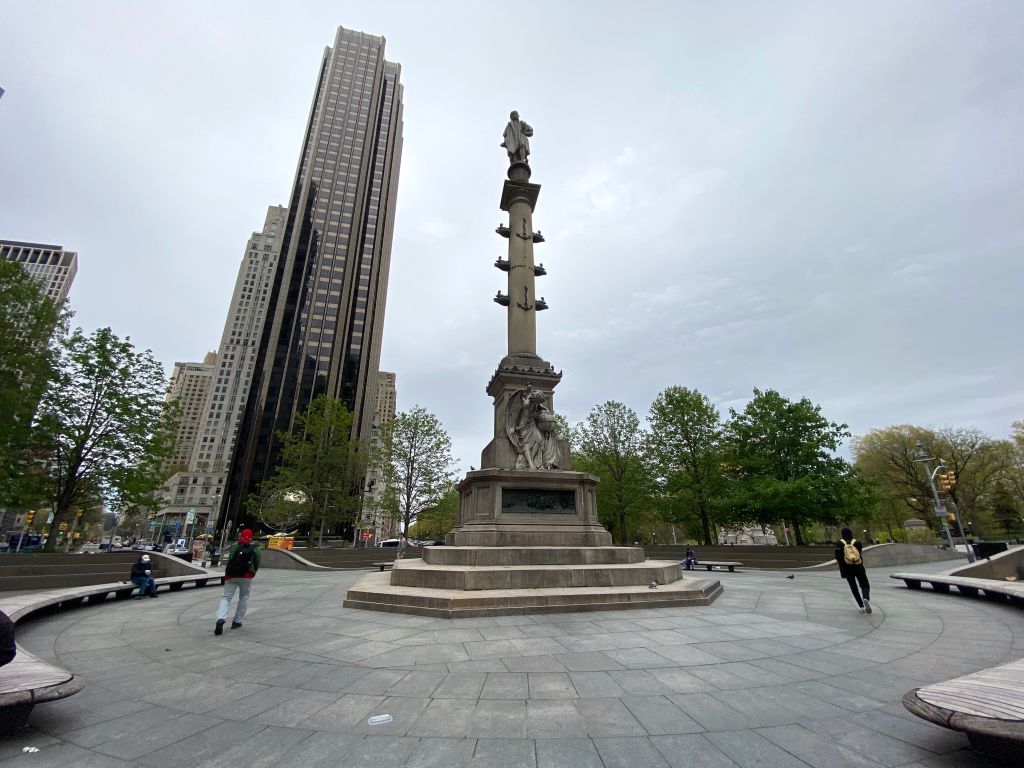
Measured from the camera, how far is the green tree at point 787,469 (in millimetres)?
27969

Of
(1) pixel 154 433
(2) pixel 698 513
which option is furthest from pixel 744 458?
(1) pixel 154 433

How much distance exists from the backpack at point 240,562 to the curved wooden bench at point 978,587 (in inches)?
574

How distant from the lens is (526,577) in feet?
33.0

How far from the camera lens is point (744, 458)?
106ft

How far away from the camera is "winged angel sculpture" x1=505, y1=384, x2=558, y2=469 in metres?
13.9

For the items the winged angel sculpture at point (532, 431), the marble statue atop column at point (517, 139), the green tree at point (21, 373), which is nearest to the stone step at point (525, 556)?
the winged angel sculpture at point (532, 431)

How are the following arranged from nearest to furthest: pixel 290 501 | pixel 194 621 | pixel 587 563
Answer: pixel 194 621 < pixel 587 563 < pixel 290 501

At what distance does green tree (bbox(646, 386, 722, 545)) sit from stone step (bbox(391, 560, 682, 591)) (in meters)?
23.2

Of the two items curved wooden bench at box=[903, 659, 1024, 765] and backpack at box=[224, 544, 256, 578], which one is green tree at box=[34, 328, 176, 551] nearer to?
backpack at box=[224, 544, 256, 578]

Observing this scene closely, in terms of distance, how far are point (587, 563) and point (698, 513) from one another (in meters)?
24.8

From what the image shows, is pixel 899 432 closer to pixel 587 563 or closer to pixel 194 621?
pixel 587 563

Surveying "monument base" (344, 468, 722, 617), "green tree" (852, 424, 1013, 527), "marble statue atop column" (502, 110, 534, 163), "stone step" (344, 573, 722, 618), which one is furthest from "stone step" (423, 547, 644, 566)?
"green tree" (852, 424, 1013, 527)

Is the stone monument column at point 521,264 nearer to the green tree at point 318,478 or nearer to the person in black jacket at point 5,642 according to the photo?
the person in black jacket at point 5,642

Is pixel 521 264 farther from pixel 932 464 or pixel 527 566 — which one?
pixel 932 464
